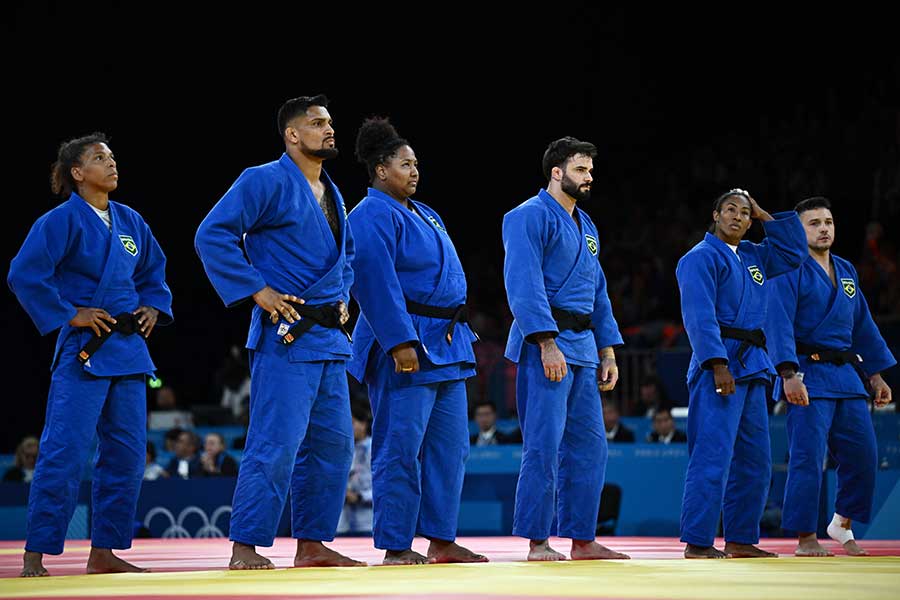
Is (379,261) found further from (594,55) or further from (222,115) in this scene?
(594,55)

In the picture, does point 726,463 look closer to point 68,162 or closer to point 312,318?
point 312,318

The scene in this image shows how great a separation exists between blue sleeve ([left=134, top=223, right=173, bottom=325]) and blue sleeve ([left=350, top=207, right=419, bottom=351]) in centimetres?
74

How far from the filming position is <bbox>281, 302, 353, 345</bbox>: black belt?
4516 mm

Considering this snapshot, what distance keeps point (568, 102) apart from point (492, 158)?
3.72ft

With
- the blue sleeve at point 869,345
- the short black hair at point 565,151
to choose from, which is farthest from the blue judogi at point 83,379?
the blue sleeve at point 869,345

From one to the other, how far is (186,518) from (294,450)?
5.24 m

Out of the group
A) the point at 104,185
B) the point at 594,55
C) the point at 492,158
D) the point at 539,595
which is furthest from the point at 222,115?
the point at 539,595

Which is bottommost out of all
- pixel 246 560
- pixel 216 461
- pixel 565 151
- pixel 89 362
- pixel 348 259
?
pixel 216 461

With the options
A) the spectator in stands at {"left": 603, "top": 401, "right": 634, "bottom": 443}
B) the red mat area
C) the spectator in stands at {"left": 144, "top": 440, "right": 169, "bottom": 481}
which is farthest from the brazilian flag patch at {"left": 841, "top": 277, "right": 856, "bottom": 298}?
the spectator in stands at {"left": 144, "top": 440, "right": 169, "bottom": 481}

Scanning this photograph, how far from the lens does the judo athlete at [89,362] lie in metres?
4.58

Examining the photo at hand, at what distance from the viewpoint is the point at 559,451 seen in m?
5.41

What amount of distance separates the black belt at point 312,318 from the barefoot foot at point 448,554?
3.08 ft

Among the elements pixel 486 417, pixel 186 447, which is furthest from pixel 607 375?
pixel 186 447

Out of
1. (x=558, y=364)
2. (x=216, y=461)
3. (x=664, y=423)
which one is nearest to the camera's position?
(x=558, y=364)
